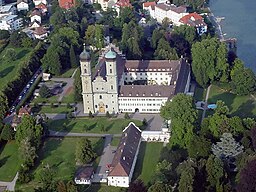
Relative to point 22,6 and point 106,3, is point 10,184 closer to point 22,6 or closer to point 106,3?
point 106,3

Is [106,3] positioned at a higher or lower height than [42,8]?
higher

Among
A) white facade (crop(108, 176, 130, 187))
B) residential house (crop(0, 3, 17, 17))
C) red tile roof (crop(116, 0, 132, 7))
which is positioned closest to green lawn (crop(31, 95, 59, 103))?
white facade (crop(108, 176, 130, 187))

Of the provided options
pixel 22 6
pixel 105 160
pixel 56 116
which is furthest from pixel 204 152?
pixel 22 6

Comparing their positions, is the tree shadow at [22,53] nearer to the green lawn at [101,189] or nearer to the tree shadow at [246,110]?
the tree shadow at [246,110]

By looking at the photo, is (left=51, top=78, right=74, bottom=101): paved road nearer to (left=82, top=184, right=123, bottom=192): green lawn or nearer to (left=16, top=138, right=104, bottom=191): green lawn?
(left=16, top=138, right=104, bottom=191): green lawn

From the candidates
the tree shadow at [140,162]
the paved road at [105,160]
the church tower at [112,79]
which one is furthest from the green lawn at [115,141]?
the church tower at [112,79]

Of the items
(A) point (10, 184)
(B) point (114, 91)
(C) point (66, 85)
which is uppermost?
(B) point (114, 91)
